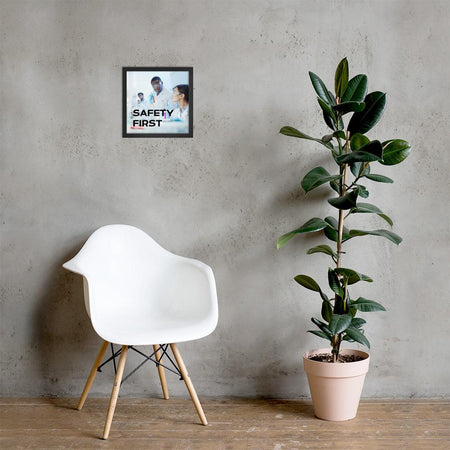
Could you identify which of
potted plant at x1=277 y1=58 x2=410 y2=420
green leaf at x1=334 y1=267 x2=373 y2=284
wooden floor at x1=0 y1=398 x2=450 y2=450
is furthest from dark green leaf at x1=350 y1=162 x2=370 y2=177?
wooden floor at x1=0 y1=398 x2=450 y2=450

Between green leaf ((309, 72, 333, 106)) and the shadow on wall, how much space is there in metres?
1.55

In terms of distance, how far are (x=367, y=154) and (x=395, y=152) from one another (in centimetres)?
22

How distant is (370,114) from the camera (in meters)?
2.49

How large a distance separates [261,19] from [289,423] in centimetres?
201

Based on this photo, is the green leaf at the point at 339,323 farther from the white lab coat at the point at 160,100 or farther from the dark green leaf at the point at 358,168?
the white lab coat at the point at 160,100

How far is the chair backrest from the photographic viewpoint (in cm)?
265

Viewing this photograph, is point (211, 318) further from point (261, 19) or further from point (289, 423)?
point (261, 19)

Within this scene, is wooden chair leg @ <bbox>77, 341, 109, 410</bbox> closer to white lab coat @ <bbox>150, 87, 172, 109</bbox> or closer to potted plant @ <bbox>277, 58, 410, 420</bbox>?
potted plant @ <bbox>277, 58, 410, 420</bbox>

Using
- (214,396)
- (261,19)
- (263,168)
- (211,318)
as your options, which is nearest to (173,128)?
(263,168)


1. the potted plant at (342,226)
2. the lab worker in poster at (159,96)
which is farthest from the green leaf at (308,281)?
the lab worker in poster at (159,96)

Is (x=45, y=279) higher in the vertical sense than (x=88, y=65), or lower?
lower

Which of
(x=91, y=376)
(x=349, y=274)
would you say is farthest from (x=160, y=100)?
(x=91, y=376)

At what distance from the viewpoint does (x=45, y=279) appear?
2936 millimetres

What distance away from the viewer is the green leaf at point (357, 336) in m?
2.47
